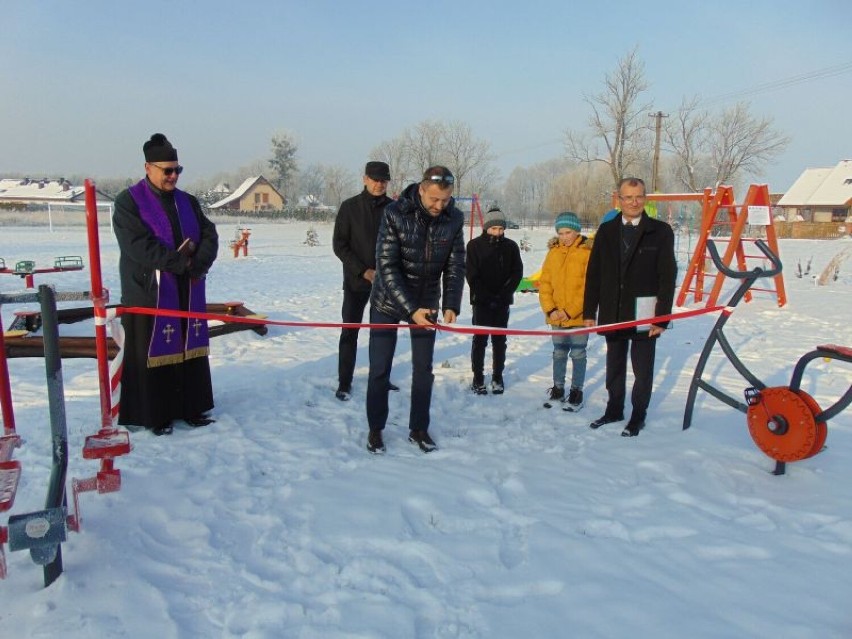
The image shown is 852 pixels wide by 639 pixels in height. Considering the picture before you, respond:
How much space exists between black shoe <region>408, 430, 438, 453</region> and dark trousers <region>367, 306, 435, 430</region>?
0.04 m

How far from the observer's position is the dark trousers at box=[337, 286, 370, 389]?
510 centimetres

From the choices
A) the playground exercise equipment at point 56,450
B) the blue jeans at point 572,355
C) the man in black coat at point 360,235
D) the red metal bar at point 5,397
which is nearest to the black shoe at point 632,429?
the blue jeans at point 572,355

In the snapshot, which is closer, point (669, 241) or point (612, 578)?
point (612, 578)

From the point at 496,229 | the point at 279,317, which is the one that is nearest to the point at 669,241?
the point at 496,229

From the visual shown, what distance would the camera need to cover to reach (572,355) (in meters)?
5.18

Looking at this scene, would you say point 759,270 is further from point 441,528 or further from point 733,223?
point 733,223

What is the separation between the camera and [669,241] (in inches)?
170

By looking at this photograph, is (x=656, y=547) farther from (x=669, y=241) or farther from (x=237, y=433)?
(x=237, y=433)

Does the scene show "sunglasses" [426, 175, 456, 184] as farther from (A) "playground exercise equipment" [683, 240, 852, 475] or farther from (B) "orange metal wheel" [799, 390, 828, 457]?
(B) "orange metal wheel" [799, 390, 828, 457]

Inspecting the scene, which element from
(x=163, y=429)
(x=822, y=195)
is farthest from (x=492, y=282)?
(x=822, y=195)

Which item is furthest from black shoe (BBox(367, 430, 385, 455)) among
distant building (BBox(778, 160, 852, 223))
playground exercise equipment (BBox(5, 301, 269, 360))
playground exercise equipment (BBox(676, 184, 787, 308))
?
distant building (BBox(778, 160, 852, 223))

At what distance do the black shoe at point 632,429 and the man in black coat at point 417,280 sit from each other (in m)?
1.46

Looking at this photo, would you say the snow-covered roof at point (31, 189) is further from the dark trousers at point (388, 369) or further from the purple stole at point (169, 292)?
the dark trousers at point (388, 369)

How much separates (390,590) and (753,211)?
10.4 meters
